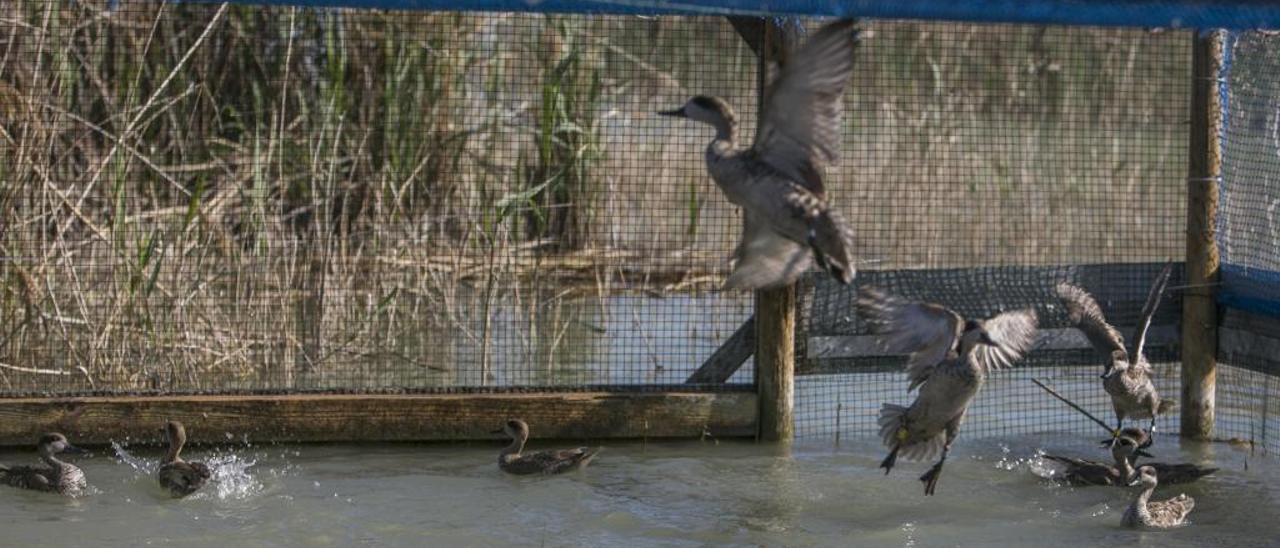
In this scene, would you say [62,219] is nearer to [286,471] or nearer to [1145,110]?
[286,471]

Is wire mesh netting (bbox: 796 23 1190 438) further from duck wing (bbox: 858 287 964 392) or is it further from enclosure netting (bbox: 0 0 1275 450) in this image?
duck wing (bbox: 858 287 964 392)

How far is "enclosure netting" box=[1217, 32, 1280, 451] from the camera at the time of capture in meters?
7.78

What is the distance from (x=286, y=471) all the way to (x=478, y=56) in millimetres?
4133

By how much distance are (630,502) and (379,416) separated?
1.39 m

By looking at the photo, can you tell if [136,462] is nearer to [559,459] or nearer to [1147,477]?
[559,459]

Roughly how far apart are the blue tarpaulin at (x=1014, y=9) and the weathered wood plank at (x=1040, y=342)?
8.55 ft

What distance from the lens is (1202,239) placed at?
8148 millimetres

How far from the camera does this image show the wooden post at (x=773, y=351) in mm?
7605

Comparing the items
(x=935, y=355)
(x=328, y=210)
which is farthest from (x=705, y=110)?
(x=328, y=210)

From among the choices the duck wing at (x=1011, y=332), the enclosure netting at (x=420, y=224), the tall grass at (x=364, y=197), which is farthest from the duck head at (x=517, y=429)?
the duck wing at (x=1011, y=332)

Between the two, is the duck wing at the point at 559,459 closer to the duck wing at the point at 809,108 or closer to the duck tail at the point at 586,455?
the duck tail at the point at 586,455

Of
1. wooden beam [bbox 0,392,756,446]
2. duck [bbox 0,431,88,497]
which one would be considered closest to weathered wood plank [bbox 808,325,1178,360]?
wooden beam [bbox 0,392,756,446]

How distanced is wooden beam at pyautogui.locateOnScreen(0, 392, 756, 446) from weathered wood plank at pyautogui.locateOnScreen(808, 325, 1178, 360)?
463 millimetres

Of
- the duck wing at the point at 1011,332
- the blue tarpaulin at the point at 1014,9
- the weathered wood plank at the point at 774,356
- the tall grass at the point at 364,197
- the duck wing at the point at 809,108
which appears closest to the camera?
the duck wing at the point at 809,108
